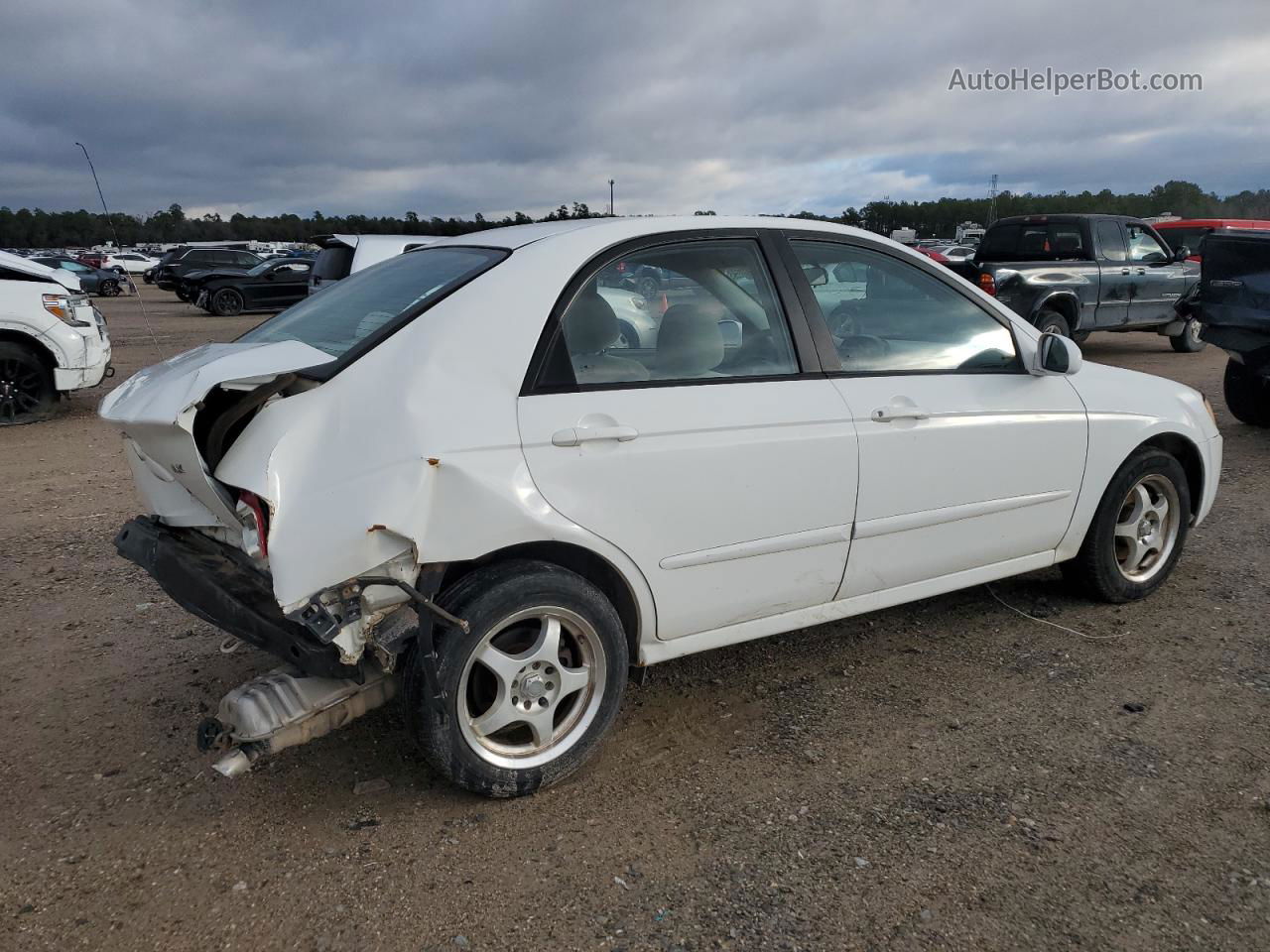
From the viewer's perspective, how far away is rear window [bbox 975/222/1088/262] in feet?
39.9

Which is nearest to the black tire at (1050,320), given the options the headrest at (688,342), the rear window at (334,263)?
the rear window at (334,263)

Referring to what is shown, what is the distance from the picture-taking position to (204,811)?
9.25 feet

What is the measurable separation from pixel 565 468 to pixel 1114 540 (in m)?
2.79

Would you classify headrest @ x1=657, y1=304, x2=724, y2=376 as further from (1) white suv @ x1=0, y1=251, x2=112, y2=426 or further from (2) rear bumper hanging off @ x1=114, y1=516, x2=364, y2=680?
(1) white suv @ x1=0, y1=251, x2=112, y2=426

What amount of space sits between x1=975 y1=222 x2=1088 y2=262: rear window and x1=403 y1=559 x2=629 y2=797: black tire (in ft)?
36.5

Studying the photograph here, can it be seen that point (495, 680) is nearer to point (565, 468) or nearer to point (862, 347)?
point (565, 468)

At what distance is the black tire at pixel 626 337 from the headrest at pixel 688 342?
9cm

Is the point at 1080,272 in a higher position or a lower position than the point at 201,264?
higher

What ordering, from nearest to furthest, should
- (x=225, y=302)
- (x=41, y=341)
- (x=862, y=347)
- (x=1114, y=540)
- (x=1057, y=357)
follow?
(x=862, y=347), (x=1057, y=357), (x=1114, y=540), (x=41, y=341), (x=225, y=302)

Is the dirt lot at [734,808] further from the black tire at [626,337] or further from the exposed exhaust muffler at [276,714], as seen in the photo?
the black tire at [626,337]

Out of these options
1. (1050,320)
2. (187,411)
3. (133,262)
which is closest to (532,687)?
(187,411)

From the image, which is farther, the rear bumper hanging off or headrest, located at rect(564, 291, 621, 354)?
headrest, located at rect(564, 291, 621, 354)

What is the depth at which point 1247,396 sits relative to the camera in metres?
8.36

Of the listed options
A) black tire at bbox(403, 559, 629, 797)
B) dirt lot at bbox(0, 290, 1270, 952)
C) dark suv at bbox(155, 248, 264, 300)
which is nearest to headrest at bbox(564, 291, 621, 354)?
black tire at bbox(403, 559, 629, 797)
